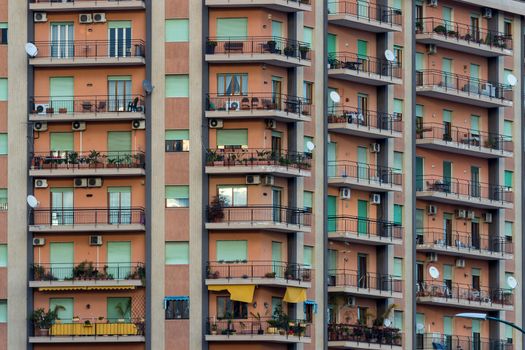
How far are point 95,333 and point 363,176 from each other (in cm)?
1634

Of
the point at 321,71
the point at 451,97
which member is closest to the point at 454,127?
the point at 451,97

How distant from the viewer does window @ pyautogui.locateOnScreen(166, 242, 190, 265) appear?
399 ft

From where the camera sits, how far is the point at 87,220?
12256cm

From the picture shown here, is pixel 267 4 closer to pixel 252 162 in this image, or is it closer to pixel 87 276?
pixel 252 162

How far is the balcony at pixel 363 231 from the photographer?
126062 mm

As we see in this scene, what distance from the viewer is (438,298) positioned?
130 meters

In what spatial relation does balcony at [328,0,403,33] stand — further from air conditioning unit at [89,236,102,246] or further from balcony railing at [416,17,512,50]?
air conditioning unit at [89,236,102,246]

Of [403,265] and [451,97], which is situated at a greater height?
[451,97]

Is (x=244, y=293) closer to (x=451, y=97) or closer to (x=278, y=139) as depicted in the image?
(x=278, y=139)

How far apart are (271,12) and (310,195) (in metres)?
9.08

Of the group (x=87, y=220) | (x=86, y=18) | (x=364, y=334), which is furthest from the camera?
(x=364, y=334)

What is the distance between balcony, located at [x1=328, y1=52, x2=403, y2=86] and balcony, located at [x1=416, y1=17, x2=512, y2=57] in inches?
118

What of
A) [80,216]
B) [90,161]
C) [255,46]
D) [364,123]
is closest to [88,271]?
[80,216]

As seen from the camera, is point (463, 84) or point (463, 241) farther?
point (463, 84)
